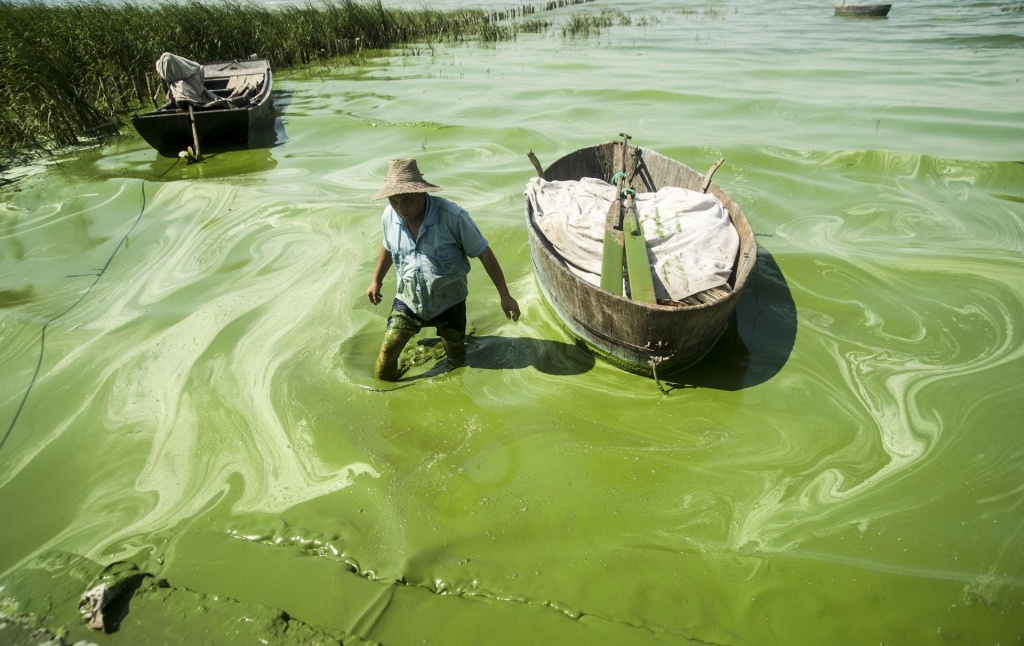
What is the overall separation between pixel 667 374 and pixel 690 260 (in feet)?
2.83

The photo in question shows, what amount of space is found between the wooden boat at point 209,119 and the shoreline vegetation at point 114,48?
36.0 inches

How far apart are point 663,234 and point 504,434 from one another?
79.6 inches

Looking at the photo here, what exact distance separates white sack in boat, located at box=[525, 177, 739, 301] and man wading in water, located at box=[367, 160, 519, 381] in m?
0.99

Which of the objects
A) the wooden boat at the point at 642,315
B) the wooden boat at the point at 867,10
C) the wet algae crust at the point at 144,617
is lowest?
the wet algae crust at the point at 144,617

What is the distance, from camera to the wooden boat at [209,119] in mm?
7930

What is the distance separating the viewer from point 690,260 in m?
3.81

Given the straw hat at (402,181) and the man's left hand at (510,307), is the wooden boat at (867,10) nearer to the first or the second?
the man's left hand at (510,307)

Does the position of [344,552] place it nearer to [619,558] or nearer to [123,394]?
[619,558]

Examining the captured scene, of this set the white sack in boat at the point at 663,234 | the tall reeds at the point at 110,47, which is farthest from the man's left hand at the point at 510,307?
the tall reeds at the point at 110,47

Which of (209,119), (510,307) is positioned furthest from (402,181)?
(209,119)

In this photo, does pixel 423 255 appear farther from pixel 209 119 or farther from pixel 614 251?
pixel 209 119

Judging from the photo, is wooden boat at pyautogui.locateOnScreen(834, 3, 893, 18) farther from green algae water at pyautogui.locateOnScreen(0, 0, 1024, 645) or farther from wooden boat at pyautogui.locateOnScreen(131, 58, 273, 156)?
wooden boat at pyautogui.locateOnScreen(131, 58, 273, 156)

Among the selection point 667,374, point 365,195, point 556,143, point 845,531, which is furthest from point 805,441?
point 556,143

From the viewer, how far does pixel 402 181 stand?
2.87m
